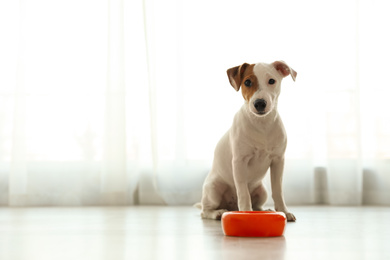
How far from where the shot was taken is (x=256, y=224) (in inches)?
64.8

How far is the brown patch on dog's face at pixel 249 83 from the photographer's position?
207 centimetres

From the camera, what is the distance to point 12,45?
3.39m

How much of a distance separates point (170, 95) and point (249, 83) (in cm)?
128

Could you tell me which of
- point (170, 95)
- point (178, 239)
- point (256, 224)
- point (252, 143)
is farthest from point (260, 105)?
point (170, 95)

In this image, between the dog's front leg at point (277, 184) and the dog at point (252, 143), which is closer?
the dog at point (252, 143)

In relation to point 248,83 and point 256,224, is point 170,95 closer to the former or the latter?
point 248,83

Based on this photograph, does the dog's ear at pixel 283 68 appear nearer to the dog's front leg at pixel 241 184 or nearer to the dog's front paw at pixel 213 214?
the dog's front leg at pixel 241 184

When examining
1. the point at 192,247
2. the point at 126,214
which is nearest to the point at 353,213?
the point at 126,214

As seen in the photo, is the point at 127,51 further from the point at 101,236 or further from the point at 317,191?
the point at 101,236

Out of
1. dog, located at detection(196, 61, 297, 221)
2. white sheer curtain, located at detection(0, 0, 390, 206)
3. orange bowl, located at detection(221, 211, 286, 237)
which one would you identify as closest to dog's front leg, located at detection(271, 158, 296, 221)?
dog, located at detection(196, 61, 297, 221)

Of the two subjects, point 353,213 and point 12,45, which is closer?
point 353,213

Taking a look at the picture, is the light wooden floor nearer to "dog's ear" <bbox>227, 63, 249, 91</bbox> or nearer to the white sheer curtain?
"dog's ear" <bbox>227, 63, 249, 91</bbox>

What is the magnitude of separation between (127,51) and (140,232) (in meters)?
1.73

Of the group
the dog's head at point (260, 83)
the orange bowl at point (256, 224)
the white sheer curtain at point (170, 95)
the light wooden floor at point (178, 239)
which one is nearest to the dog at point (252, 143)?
the dog's head at point (260, 83)
